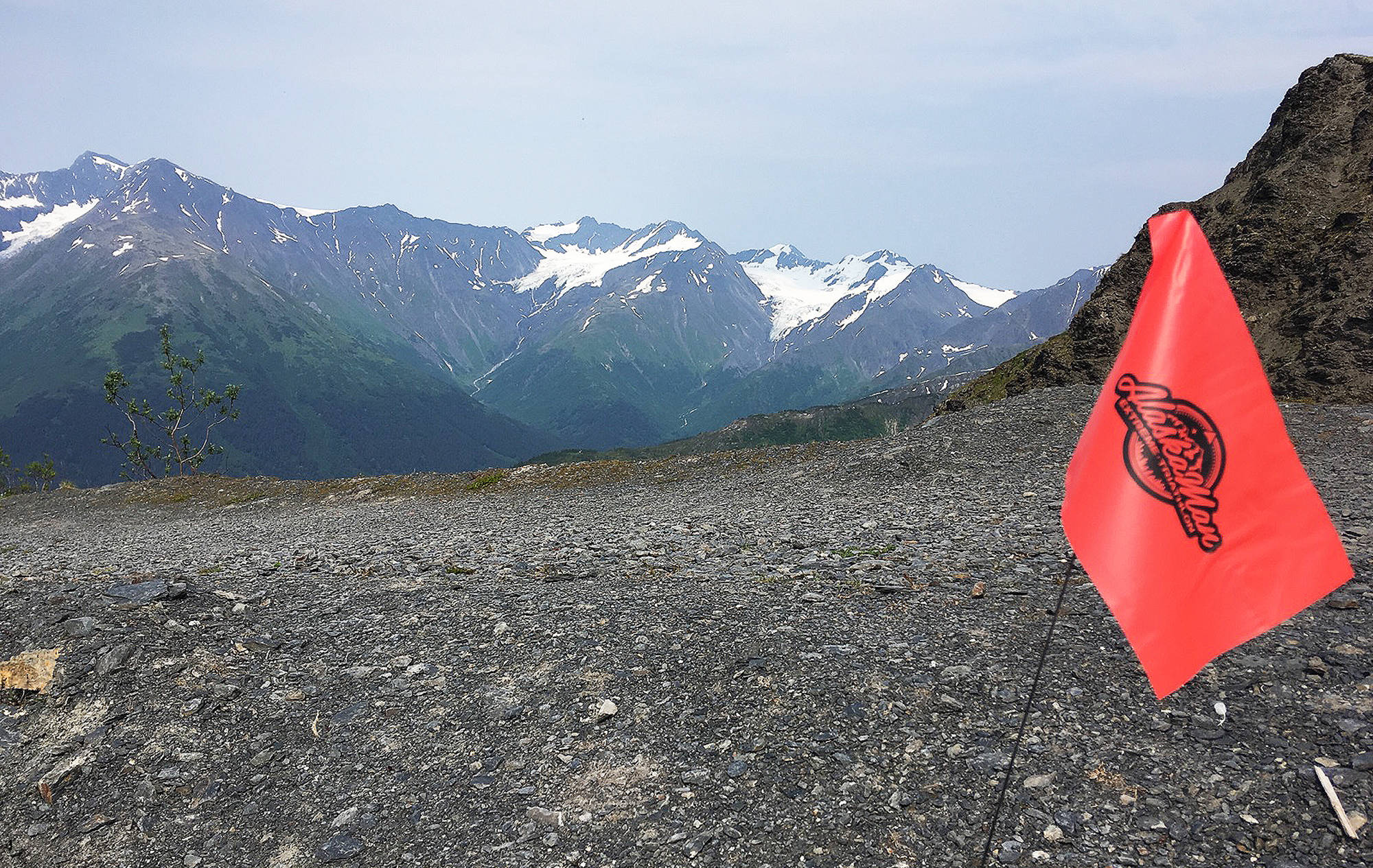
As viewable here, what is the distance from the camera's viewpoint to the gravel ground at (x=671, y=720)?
20.9 ft

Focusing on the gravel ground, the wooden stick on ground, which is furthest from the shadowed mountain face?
the wooden stick on ground

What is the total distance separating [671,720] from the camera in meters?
8.38

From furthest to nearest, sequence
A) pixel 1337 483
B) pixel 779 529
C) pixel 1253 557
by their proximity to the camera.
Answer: pixel 779 529, pixel 1337 483, pixel 1253 557

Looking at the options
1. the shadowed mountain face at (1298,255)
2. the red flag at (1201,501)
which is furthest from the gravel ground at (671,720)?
the shadowed mountain face at (1298,255)

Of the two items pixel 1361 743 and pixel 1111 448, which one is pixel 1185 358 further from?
pixel 1361 743

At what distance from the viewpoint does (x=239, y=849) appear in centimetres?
686

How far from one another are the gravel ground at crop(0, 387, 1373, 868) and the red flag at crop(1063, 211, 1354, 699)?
87.4 inches

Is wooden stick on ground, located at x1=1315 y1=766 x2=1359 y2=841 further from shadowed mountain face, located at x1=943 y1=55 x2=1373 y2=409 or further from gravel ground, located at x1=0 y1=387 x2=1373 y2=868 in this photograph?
shadowed mountain face, located at x1=943 y1=55 x2=1373 y2=409

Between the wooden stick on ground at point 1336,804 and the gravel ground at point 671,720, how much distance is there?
0.24 feet

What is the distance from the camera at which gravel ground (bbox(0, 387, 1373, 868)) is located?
638 cm

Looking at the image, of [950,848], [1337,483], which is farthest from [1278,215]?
[950,848]

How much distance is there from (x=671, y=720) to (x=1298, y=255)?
41025 millimetres

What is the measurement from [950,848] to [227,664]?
10203 mm

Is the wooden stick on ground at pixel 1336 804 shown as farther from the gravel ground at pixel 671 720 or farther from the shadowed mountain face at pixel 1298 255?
the shadowed mountain face at pixel 1298 255
